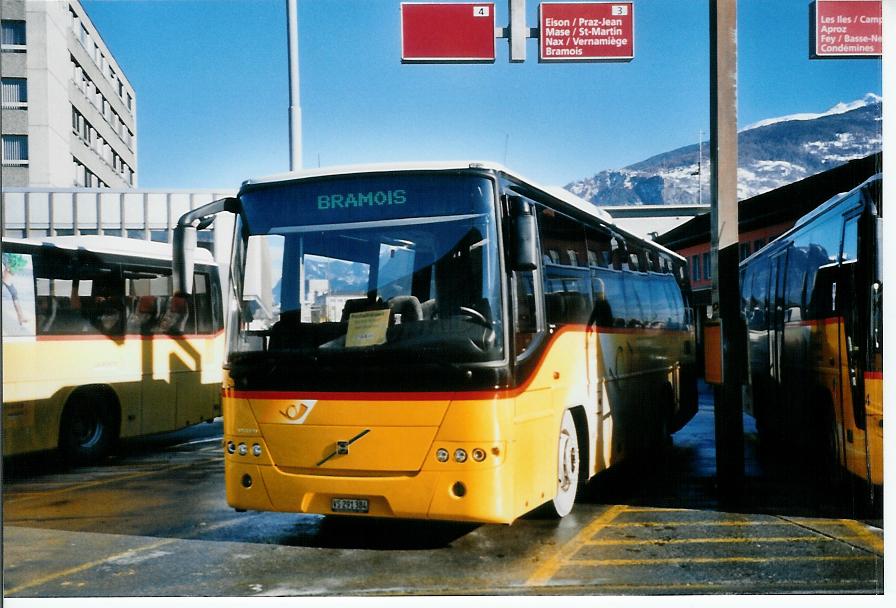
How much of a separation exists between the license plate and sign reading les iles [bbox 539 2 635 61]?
404 cm

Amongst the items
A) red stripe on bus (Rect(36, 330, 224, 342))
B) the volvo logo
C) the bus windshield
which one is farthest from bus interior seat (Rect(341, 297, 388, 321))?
red stripe on bus (Rect(36, 330, 224, 342))

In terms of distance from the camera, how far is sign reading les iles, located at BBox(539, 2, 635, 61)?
23.8ft

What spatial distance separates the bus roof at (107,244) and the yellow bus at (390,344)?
1.47m

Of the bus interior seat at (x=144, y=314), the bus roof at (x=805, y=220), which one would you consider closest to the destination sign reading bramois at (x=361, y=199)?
the bus roof at (x=805, y=220)

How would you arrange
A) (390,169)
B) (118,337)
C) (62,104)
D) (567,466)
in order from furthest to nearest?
(118,337), (62,104), (567,466), (390,169)

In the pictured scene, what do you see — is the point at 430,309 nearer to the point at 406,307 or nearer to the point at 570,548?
the point at 406,307

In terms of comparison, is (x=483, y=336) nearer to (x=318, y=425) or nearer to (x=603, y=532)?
(x=318, y=425)

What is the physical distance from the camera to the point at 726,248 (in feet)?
26.5

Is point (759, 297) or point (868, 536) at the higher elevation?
point (759, 297)

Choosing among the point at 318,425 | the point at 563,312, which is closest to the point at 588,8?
the point at 563,312

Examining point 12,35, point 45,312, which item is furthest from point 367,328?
point 45,312

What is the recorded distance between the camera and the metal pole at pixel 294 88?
7.20 metres

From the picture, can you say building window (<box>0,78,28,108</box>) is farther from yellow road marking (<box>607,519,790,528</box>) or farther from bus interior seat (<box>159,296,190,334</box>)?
yellow road marking (<box>607,519,790,528</box>)

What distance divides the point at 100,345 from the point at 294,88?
4.06 m
